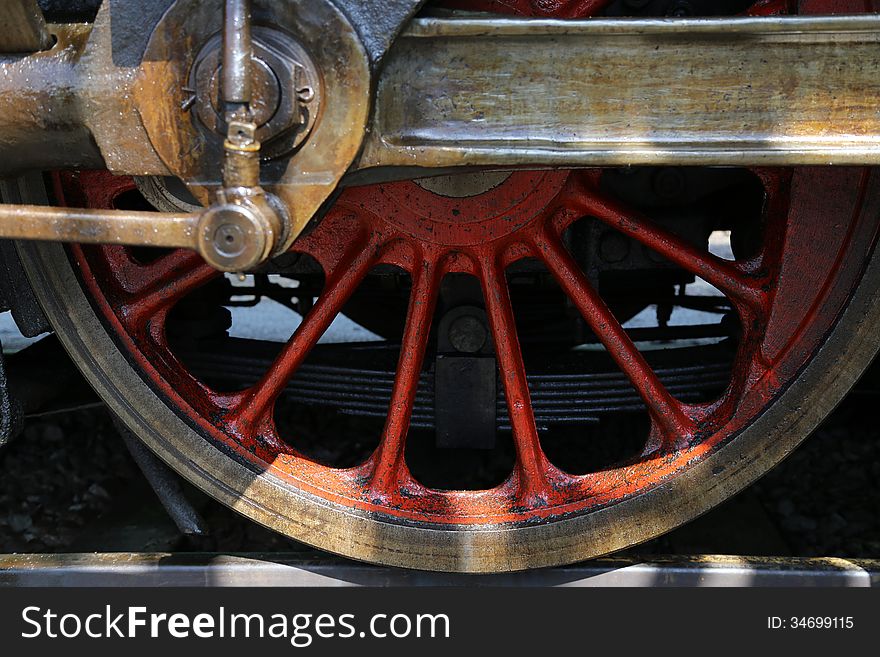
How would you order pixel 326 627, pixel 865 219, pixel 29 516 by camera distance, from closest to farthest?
pixel 865 219 < pixel 326 627 < pixel 29 516

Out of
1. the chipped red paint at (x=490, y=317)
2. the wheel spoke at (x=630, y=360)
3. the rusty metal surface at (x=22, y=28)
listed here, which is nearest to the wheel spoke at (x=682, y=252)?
the chipped red paint at (x=490, y=317)

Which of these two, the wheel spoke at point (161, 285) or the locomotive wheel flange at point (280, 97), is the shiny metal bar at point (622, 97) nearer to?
the locomotive wheel flange at point (280, 97)

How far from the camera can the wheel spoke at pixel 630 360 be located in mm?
1529

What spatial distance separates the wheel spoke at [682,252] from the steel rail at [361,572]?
1.48 feet

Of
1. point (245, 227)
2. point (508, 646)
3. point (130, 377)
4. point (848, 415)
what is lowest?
point (508, 646)

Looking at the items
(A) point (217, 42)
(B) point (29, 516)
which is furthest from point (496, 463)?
(A) point (217, 42)

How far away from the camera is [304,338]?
1582 mm

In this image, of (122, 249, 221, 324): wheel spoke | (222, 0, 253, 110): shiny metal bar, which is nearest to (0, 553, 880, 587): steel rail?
(122, 249, 221, 324): wheel spoke

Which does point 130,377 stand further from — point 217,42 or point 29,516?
point 29,516

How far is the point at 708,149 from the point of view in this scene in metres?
1.16

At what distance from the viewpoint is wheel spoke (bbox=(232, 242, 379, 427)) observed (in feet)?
5.19

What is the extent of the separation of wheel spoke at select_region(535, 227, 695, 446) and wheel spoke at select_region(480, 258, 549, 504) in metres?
0.13

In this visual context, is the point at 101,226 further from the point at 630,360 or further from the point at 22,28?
the point at 630,360

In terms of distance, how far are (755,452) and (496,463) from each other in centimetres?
97
